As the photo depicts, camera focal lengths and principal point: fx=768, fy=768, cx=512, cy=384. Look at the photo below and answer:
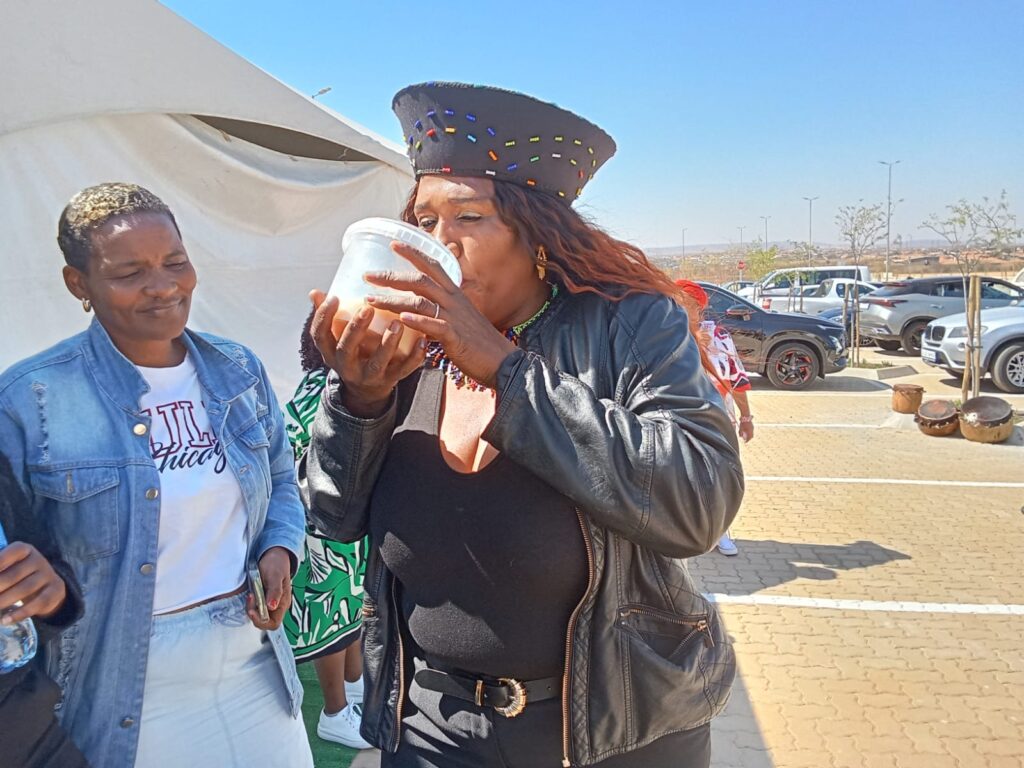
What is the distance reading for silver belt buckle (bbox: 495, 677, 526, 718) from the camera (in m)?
1.40

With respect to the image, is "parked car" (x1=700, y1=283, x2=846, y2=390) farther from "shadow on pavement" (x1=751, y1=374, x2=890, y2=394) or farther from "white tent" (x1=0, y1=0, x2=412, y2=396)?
"white tent" (x1=0, y1=0, x2=412, y2=396)

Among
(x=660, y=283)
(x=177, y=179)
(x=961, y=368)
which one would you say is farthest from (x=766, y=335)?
(x=660, y=283)

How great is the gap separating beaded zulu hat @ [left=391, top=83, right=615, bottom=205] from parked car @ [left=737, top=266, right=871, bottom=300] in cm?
2426

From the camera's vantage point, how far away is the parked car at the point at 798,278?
1019 inches

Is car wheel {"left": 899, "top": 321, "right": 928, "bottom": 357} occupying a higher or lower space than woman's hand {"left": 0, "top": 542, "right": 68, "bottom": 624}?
lower

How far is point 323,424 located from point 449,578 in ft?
1.28

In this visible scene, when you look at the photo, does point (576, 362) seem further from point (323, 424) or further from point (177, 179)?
point (177, 179)

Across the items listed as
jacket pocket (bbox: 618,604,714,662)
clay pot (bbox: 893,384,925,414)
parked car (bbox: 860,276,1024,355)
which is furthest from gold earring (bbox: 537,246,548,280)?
parked car (bbox: 860,276,1024,355)

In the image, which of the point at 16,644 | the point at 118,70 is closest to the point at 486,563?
the point at 16,644

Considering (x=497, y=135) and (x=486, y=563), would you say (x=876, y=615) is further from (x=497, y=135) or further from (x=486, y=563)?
(x=497, y=135)

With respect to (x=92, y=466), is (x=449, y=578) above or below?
below

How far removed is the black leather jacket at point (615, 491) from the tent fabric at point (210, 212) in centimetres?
238

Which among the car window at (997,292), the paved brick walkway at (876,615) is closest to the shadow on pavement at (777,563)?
the paved brick walkway at (876,615)

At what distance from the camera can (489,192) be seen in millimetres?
1482
